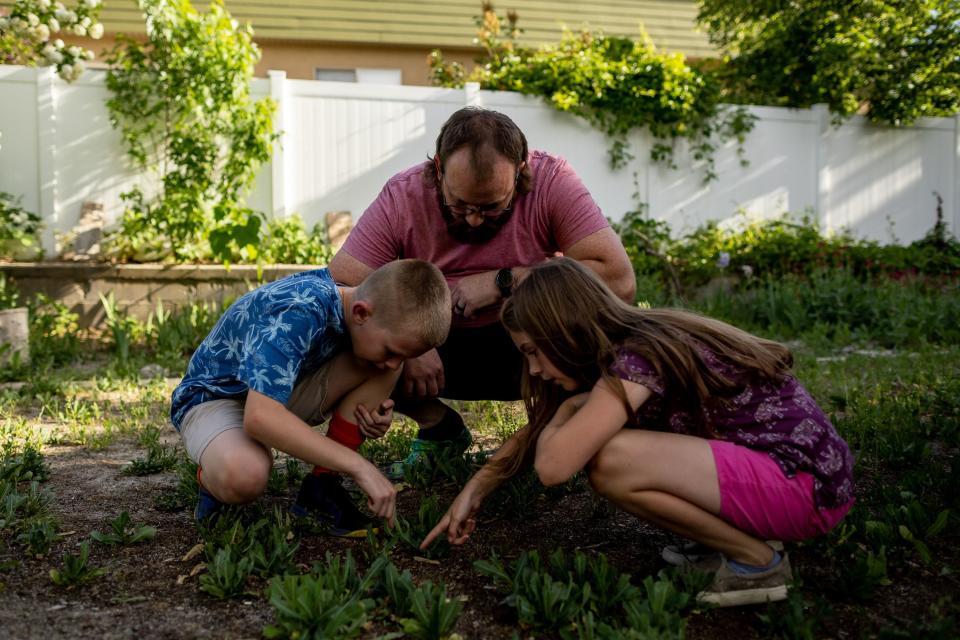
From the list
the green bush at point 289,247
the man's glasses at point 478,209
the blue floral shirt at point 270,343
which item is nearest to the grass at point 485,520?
the blue floral shirt at point 270,343

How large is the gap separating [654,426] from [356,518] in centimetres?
98

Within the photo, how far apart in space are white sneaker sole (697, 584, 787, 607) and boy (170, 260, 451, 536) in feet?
2.77

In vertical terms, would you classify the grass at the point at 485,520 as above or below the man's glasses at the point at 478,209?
below

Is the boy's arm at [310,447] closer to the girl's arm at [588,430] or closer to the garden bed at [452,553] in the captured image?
the garden bed at [452,553]

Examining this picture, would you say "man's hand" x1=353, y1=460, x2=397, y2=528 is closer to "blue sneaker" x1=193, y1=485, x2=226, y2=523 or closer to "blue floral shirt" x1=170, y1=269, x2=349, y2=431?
"blue floral shirt" x1=170, y1=269, x2=349, y2=431

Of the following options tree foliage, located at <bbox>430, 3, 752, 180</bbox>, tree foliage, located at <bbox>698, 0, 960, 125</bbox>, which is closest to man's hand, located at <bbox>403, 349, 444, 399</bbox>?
tree foliage, located at <bbox>430, 3, 752, 180</bbox>

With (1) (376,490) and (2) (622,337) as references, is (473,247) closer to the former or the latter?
(2) (622,337)

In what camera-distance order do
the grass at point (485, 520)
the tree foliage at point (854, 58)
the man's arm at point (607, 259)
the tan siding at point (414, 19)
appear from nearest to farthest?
1. the grass at point (485, 520)
2. the man's arm at point (607, 259)
3. the tree foliage at point (854, 58)
4. the tan siding at point (414, 19)

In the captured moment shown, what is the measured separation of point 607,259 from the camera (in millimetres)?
3238

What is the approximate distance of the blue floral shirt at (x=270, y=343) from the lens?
2.40 meters

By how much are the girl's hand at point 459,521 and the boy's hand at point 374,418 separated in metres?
0.47

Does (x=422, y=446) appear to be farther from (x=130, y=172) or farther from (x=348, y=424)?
(x=130, y=172)

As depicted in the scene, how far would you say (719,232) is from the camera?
9500 millimetres

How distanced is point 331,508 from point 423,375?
63 centimetres
